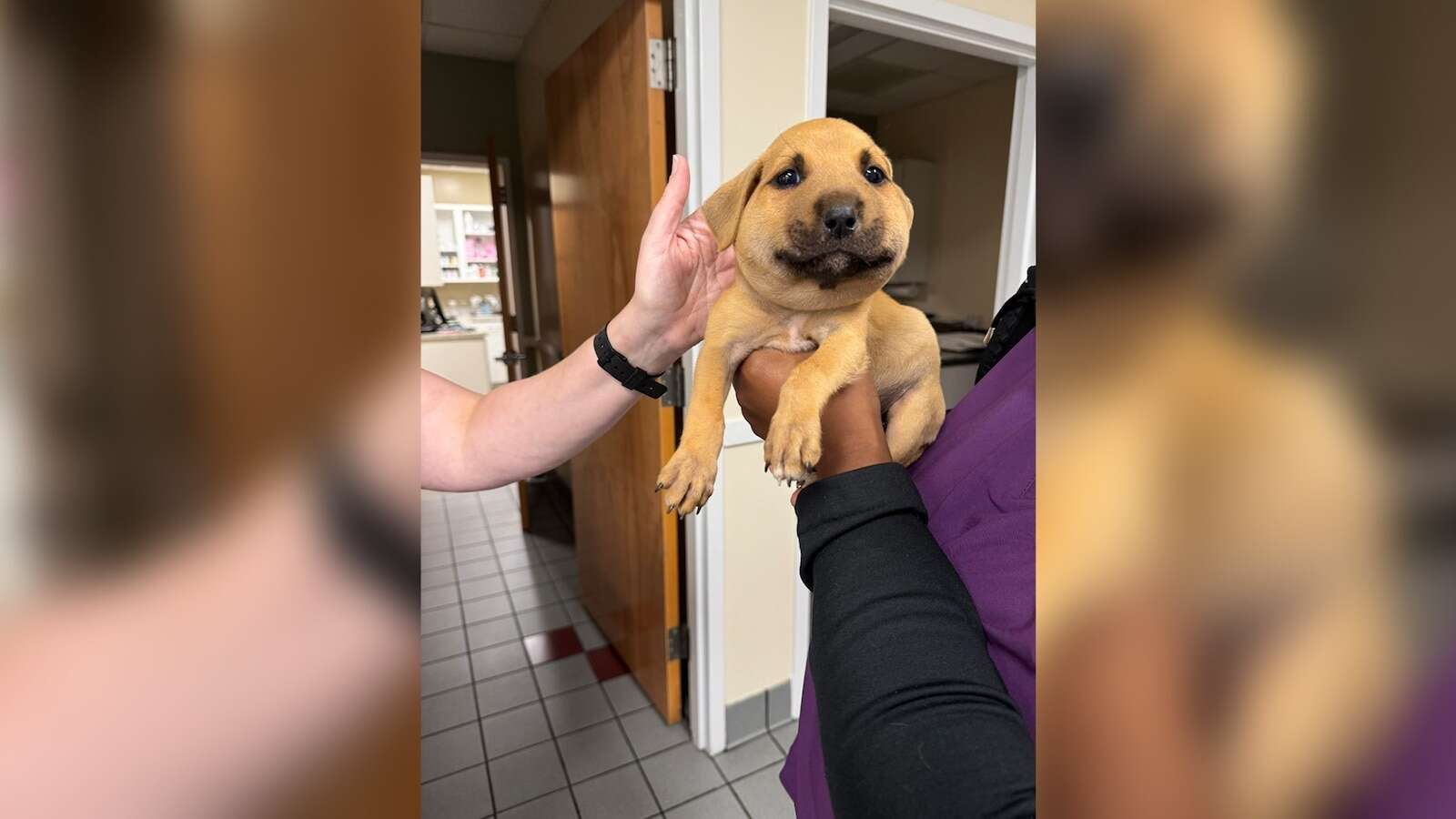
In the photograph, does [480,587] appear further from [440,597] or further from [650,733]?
[650,733]

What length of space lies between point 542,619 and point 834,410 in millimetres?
2482

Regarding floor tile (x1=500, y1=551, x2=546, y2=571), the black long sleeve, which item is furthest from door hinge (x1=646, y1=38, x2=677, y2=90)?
floor tile (x1=500, y1=551, x2=546, y2=571)

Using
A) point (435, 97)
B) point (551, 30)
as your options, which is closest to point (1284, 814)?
point (551, 30)

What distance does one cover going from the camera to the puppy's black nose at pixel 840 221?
0.65 meters

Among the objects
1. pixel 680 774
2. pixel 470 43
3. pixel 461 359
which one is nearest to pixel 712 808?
pixel 680 774

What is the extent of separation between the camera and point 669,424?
1935 mm

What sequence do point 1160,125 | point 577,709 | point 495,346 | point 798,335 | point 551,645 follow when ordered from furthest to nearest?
point 495,346, point 551,645, point 577,709, point 798,335, point 1160,125

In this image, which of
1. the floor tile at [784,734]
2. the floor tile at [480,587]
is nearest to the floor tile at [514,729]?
the floor tile at [784,734]

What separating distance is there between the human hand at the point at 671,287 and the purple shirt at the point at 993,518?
14.4 inches

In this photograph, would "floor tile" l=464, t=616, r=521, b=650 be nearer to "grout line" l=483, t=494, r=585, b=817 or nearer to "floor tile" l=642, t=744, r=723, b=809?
"grout line" l=483, t=494, r=585, b=817

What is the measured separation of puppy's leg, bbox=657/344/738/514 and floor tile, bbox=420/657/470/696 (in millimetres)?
2069

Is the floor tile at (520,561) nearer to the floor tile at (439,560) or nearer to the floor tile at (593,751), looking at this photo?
the floor tile at (439,560)

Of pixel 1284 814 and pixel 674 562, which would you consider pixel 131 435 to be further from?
pixel 674 562

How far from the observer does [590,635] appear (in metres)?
2.79
